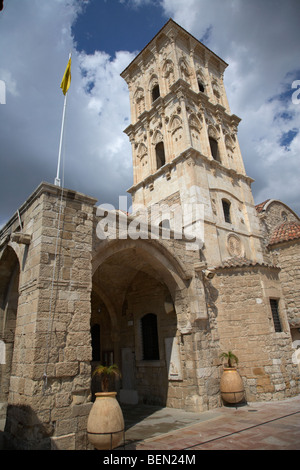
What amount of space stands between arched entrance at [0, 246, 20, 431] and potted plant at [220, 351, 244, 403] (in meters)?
5.75

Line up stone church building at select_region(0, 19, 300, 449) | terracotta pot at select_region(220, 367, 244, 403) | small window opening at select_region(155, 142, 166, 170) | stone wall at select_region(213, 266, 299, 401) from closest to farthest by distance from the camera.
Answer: stone church building at select_region(0, 19, 300, 449), terracotta pot at select_region(220, 367, 244, 403), stone wall at select_region(213, 266, 299, 401), small window opening at select_region(155, 142, 166, 170)

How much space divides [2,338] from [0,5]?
7718 mm

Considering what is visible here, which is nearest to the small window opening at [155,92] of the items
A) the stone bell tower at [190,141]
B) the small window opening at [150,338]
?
the stone bell tower at [190,141]

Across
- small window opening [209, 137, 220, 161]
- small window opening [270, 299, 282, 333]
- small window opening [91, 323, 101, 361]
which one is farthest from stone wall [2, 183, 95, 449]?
small window opening [209, 137, 220, 161]

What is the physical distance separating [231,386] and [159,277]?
3.46 metres

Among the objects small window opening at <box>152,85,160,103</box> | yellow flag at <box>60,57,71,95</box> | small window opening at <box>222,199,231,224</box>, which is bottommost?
small window opening at <box>222,199,231,224</box>

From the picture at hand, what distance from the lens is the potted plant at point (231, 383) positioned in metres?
7.52

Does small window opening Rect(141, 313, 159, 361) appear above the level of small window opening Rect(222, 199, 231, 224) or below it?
below

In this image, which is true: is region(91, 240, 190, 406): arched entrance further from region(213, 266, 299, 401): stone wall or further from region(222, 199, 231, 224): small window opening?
region(222, 199, 231, 224): small window opening

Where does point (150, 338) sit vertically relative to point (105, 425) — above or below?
above

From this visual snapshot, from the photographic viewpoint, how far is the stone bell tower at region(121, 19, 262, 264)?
11.3m

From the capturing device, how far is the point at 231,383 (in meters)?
7.65

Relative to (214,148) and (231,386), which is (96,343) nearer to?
(231,386)

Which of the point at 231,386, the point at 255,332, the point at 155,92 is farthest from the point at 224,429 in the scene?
the point at 155,92
